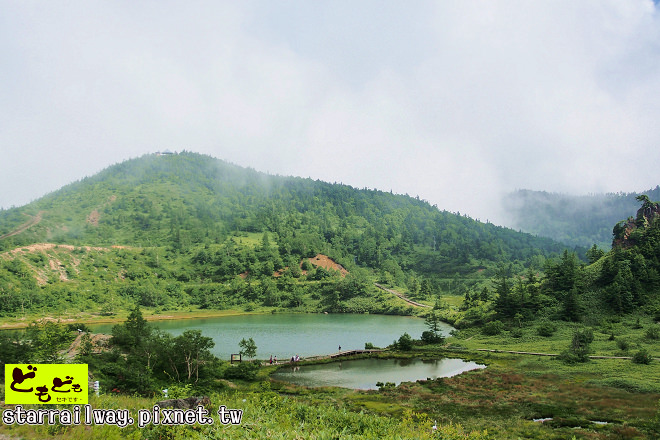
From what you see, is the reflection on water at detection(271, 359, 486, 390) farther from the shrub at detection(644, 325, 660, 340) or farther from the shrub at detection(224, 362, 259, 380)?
the shrub at detection(644, 325, 660, 340)

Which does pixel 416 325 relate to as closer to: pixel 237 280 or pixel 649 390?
pixel 649 390

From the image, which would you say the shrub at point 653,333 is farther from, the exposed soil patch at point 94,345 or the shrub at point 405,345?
the exposed soil patch at point 94,345

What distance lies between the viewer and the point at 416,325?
318 ft

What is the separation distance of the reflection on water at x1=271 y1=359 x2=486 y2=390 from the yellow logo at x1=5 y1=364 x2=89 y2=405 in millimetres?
36318

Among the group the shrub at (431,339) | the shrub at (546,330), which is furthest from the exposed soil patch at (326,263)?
the shrub at (546,330)

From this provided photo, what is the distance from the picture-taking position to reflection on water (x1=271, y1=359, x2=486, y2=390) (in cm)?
4569

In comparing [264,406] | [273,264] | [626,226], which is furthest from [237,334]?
[626,226]

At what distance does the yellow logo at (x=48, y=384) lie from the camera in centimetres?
1023

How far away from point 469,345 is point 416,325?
3164 centimetres

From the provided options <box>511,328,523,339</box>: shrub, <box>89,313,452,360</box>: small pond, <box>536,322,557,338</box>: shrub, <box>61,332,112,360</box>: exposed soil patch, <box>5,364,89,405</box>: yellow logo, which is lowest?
<box>89,313,452,360</box>: small pond

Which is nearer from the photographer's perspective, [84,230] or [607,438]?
[607,438]

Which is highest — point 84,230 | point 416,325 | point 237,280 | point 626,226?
point 84,230

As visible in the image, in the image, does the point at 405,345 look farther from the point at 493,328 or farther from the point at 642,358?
the point at 642,358

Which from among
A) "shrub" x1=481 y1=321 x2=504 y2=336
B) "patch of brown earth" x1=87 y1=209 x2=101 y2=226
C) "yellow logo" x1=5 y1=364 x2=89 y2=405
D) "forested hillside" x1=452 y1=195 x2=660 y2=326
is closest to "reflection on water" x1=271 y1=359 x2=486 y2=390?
"shrub" x1=481 y1=321 x2=504 y2=336
